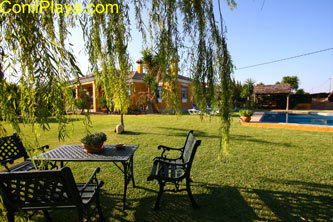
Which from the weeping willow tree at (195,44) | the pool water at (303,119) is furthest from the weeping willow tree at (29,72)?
the pool water at (303,119)

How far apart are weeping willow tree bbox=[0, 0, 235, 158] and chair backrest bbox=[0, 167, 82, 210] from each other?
71cm

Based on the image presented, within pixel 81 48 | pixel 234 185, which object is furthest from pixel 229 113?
pixel 234 185

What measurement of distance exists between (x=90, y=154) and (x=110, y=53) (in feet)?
6.98

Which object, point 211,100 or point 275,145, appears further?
point 275,145

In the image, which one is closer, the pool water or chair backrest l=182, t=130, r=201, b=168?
chair backrest l=182, t=130, r=201, b=168

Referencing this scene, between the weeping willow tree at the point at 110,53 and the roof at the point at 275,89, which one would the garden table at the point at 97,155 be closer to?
the weeping willow tree at the point at 110,53

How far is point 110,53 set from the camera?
201 cm

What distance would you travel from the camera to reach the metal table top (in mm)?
2992

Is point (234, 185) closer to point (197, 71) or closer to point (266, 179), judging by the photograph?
point (266, 179)

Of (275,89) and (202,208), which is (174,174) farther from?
(275,89)

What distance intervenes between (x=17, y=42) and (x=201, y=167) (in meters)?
4.26

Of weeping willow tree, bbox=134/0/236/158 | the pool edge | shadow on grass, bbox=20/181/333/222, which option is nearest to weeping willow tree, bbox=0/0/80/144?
Answer: weeping willow tree, bbox=134/0/236/158

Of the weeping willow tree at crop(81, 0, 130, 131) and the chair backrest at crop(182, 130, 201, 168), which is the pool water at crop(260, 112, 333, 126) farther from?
the weeping willow tree at crop(81, 0, 130, 131)

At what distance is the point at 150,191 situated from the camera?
3.43 m
